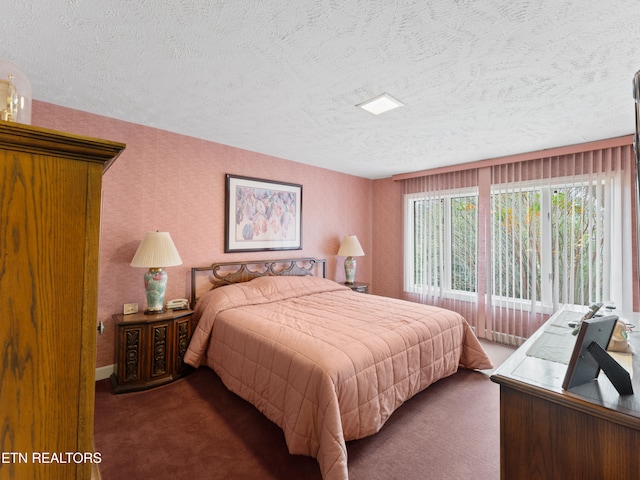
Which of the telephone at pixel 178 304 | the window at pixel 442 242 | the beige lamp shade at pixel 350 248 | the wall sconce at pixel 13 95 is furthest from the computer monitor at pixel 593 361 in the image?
the beige lamp shade at pixel 350 248

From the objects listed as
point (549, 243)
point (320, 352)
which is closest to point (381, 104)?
point (320, 352)

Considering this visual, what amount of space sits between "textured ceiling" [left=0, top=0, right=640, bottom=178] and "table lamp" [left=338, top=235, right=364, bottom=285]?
1.98 meters

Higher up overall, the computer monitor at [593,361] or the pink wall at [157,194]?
the pink wall at [157,194]

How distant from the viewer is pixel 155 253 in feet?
8.58

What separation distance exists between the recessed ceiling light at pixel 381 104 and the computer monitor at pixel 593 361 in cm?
192

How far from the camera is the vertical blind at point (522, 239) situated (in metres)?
3.12

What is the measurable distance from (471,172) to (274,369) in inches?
150

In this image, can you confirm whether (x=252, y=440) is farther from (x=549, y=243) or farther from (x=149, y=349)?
(x=549, y=243)

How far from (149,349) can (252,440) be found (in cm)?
127

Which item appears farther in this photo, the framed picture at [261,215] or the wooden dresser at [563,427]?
the framed picture at [261,215]

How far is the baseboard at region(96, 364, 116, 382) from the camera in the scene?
8.71ft

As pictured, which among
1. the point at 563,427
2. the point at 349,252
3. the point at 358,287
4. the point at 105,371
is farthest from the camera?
the point at 349,252

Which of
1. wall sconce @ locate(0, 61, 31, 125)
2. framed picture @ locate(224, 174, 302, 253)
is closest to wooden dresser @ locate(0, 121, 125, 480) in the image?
wall sconce @ locate(0, 61, 31, 125)

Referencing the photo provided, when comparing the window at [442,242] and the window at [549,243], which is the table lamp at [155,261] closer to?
the window at [442,242]
